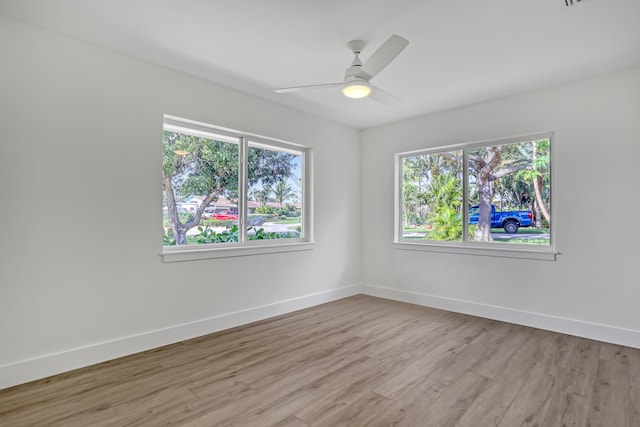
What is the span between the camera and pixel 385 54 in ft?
7.47

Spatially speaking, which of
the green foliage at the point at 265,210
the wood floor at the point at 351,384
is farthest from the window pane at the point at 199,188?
the wood floor at the point at 351,384

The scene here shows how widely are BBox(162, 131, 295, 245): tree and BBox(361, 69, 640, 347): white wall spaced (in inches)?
99.3

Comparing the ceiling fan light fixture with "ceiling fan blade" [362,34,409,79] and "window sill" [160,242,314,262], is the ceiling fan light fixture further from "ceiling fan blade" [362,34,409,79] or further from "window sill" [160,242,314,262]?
"window sill" [160,242,314,262]

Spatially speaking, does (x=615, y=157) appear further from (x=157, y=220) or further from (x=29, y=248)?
(x=29, y=248)

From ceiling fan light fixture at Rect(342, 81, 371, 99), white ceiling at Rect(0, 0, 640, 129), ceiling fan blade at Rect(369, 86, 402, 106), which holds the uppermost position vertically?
white ceiling at Rect(0, 0, 640, 129)

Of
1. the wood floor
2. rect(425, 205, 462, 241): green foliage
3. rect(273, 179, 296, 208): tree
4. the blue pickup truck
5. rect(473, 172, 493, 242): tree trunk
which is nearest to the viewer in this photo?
the wood floor

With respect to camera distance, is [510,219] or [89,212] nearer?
[89,212]

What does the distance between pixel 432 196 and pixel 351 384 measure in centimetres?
295

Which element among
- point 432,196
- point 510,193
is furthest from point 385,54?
point 432,196

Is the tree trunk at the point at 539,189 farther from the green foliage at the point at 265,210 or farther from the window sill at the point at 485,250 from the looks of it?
the green foliage at the point at 265,210

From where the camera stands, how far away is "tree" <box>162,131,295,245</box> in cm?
320

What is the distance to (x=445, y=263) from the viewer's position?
167 inches

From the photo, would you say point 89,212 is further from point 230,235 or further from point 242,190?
point 242,190

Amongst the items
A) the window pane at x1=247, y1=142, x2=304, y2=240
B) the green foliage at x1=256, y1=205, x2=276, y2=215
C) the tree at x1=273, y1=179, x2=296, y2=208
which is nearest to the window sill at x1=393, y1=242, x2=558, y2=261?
the window pane at x1=247, y1=142, x2=304, y2=240
